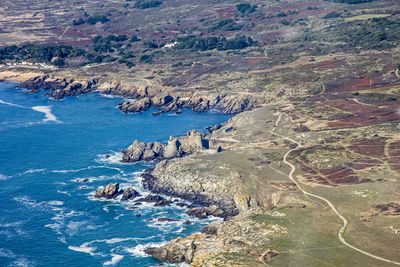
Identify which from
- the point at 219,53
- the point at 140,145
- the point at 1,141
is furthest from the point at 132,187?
the point at 219,53

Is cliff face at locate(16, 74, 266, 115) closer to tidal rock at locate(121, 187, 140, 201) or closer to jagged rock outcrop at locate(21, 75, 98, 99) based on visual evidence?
jagged rock outcrop at locate(21, 75, 98, 99)

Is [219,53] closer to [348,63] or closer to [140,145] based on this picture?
[348,63]

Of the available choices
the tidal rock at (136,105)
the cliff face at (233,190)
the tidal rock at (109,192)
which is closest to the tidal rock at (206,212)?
the cliff face at (233,190)

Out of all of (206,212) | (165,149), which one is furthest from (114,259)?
(165,149)

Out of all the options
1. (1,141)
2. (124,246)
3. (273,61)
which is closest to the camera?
(124,246)

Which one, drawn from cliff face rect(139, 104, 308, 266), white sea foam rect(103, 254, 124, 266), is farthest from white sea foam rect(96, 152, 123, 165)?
white sea foam rect(103, 254, 124, 266)

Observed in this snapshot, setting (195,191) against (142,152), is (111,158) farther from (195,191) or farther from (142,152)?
(195,191)
